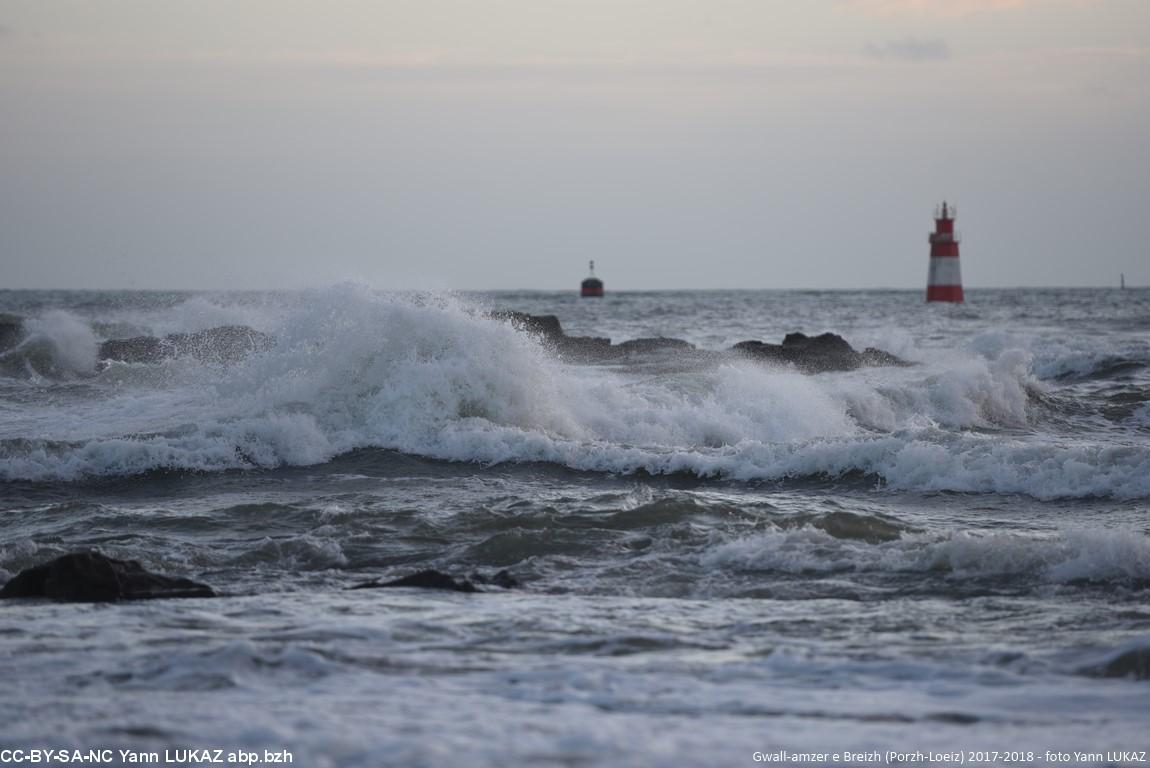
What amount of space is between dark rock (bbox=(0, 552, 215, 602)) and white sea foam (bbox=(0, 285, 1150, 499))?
17.1ft

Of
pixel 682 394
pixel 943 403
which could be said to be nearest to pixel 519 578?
pixel 682 394

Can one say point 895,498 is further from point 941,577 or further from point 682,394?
point 682,394

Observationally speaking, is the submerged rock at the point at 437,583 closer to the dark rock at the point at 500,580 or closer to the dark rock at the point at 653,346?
Result: the dark rock at the point at 500,580

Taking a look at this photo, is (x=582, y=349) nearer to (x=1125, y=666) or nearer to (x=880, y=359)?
(x=880, y=359)

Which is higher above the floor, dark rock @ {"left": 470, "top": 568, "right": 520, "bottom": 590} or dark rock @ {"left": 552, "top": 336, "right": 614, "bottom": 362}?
dark rock @ {"left": 552, "top": 336, "right": 614, "bottom": 362}

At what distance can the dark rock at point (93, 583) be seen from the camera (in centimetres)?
656

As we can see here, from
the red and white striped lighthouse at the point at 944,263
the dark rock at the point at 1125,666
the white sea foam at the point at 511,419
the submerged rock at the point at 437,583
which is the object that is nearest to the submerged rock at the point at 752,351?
the white sea foam at the point at 511,419

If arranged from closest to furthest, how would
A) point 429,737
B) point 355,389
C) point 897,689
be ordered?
point 429,737 < point 897,689 < point 355,389

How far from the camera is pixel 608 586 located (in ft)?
23.6

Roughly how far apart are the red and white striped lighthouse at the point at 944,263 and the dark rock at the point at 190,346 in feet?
141

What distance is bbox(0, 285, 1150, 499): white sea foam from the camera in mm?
11648

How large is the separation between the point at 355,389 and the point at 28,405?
5.65 meters

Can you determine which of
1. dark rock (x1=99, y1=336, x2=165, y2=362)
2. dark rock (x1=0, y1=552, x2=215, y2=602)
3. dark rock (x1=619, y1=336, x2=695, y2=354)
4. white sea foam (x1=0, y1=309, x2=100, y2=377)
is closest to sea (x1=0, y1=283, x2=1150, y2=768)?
dark rock (x1=0, y1=552, x2=215, y2=602)

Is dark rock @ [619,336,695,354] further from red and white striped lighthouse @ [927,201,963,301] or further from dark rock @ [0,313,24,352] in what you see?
red and white striped lighthouse @ [927,201,963,301]
